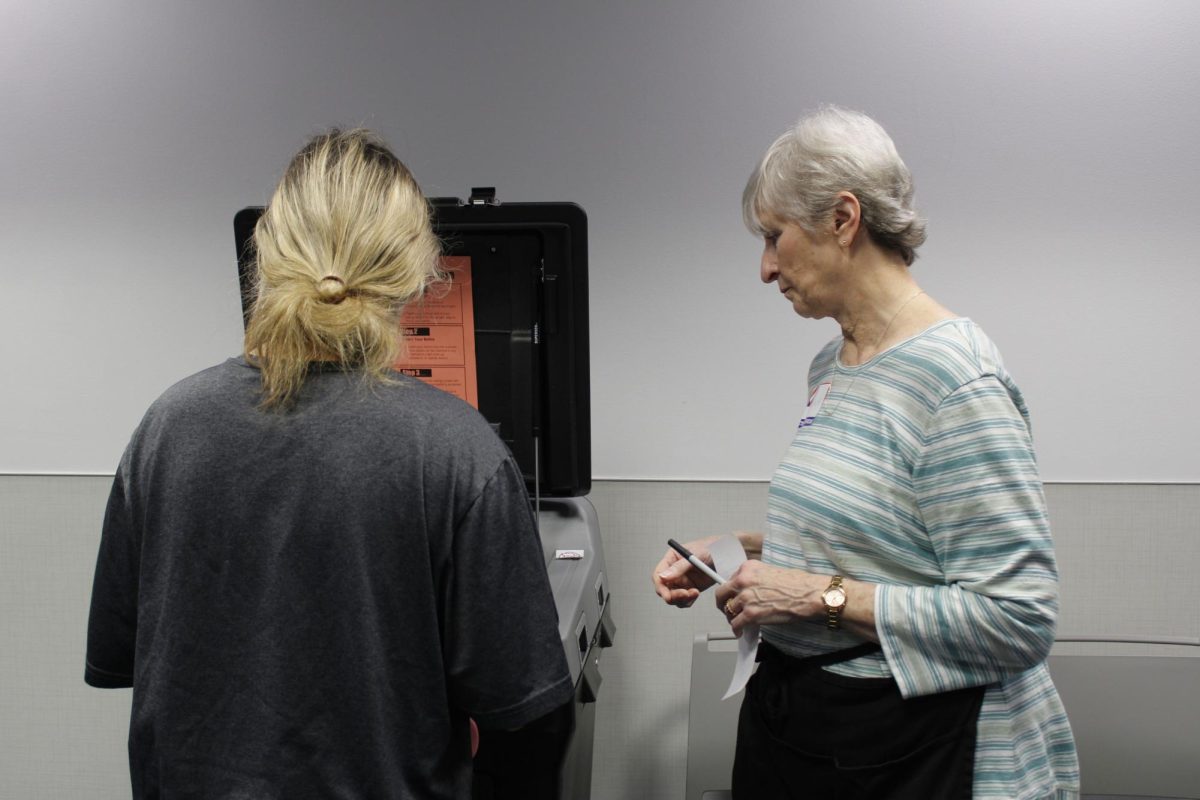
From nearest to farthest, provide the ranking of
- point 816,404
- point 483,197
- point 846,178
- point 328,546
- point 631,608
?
point 328,546 < point 846,178 < point 816,404 < point 483,197 < point 631,608

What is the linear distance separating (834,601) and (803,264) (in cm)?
39

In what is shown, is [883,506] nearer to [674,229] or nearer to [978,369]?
[978,369]

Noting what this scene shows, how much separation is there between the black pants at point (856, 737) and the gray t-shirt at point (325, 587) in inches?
13.2

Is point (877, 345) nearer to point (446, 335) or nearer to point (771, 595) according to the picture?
point (771, 595)

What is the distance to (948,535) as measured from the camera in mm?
979

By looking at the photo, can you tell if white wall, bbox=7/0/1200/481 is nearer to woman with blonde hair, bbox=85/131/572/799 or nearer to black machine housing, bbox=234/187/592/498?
black machine housing, bbox=234/187/592/498

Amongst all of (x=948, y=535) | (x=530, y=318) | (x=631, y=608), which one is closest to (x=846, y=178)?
(x=948, y=535)

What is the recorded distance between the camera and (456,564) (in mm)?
910

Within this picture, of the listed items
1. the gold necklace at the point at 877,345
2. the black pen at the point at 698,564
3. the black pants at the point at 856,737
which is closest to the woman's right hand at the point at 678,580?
the black pen at the point at 698,564

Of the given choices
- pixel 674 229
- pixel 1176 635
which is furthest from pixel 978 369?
pixel 1176 635

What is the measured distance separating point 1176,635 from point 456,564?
1802mm

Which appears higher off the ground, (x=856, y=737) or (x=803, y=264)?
(x=803, y=264)

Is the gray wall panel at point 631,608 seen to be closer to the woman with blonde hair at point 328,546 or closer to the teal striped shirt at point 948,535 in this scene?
the teal striped shirt at point 948,535

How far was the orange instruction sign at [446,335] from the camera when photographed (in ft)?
4.73
